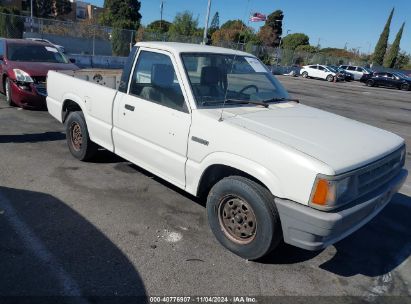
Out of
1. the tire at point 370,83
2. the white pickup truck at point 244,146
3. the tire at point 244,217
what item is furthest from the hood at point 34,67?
the tire at point 370,83

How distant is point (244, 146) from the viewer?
11.1 ft

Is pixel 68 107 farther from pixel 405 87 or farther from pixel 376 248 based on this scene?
pixel 405 87

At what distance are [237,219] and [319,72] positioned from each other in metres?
37.5

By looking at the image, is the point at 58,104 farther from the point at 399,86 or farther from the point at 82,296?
the point at 399,86

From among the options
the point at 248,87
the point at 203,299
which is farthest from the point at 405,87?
the point at 203,299

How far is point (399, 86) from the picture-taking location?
116 feet

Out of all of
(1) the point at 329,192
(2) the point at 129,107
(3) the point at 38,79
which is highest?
(2) the point at 129,107

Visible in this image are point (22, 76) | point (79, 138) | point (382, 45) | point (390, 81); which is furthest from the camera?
point (382, 45)

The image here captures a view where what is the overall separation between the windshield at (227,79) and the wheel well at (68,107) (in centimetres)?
240

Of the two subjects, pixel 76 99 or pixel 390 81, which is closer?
pixel 76 99

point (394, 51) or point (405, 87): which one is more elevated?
Answer: point (394, 51)

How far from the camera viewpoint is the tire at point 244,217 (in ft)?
10.9

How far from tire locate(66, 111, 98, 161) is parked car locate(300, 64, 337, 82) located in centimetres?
3517

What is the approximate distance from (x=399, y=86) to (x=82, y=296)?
38457mm
